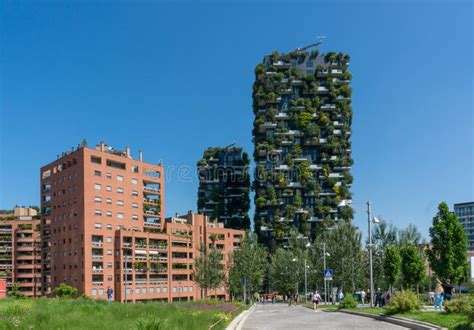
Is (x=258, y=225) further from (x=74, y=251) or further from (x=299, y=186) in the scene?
(x=74, y=251)

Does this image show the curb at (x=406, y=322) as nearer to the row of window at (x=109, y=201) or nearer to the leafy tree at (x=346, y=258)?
the leafy tree at (x=346, y=258)

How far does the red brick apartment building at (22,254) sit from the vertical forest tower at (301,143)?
46.1m

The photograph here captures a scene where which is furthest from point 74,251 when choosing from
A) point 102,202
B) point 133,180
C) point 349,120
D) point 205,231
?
point 349,120

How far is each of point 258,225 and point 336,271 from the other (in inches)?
2356

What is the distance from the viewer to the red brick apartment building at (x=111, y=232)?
9244cm

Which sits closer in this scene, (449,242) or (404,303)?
(404,303)

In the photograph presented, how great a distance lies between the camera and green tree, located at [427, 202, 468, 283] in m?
48.2

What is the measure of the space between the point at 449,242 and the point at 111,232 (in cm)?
6116

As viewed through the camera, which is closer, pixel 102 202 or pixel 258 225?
pixel 102 202

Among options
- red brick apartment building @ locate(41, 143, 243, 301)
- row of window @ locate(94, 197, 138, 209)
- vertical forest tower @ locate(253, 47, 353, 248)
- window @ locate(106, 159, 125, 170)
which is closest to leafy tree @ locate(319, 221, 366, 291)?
red brick apartment building @ locate(41, 143, 243, 301)

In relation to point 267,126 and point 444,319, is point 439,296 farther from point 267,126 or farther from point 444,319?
point 267,126

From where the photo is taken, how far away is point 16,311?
2158cm

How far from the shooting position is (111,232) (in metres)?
95.8

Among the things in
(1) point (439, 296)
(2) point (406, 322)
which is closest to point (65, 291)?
(1) point (439, 296)
